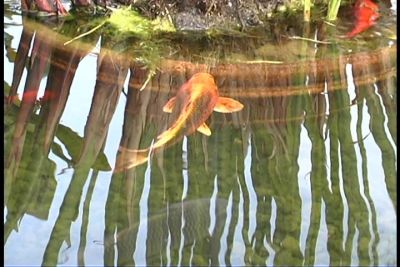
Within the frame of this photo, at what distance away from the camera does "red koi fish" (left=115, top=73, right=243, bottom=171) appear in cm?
227

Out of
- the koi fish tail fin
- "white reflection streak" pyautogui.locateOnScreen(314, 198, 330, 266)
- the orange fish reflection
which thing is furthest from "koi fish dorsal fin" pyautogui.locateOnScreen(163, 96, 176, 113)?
"white reflection streak" pyautogui.locateOnScreen(314, 198, 330, 266)

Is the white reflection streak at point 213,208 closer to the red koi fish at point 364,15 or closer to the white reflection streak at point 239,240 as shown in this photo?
the white reflection streak at point 239,240

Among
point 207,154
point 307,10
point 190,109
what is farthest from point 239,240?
point 307,10

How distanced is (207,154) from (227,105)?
0.28 metres

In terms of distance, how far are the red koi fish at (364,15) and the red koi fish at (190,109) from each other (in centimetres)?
70

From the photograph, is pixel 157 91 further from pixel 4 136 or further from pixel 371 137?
pixel 371 137

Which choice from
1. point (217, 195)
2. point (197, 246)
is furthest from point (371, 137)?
point (197, 246)

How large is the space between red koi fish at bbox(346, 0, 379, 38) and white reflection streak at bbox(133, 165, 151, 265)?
4.02 feet

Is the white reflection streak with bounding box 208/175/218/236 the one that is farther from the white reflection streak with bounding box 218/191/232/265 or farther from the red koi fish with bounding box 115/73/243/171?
the red koi fish with bounding box 115/73/243/171

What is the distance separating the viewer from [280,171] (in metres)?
2.19

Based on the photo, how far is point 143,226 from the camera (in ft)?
6.52

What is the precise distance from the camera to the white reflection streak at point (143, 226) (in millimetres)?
1875

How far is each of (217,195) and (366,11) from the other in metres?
1.45

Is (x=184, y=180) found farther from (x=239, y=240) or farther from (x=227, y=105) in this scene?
(x=227, y=105)
